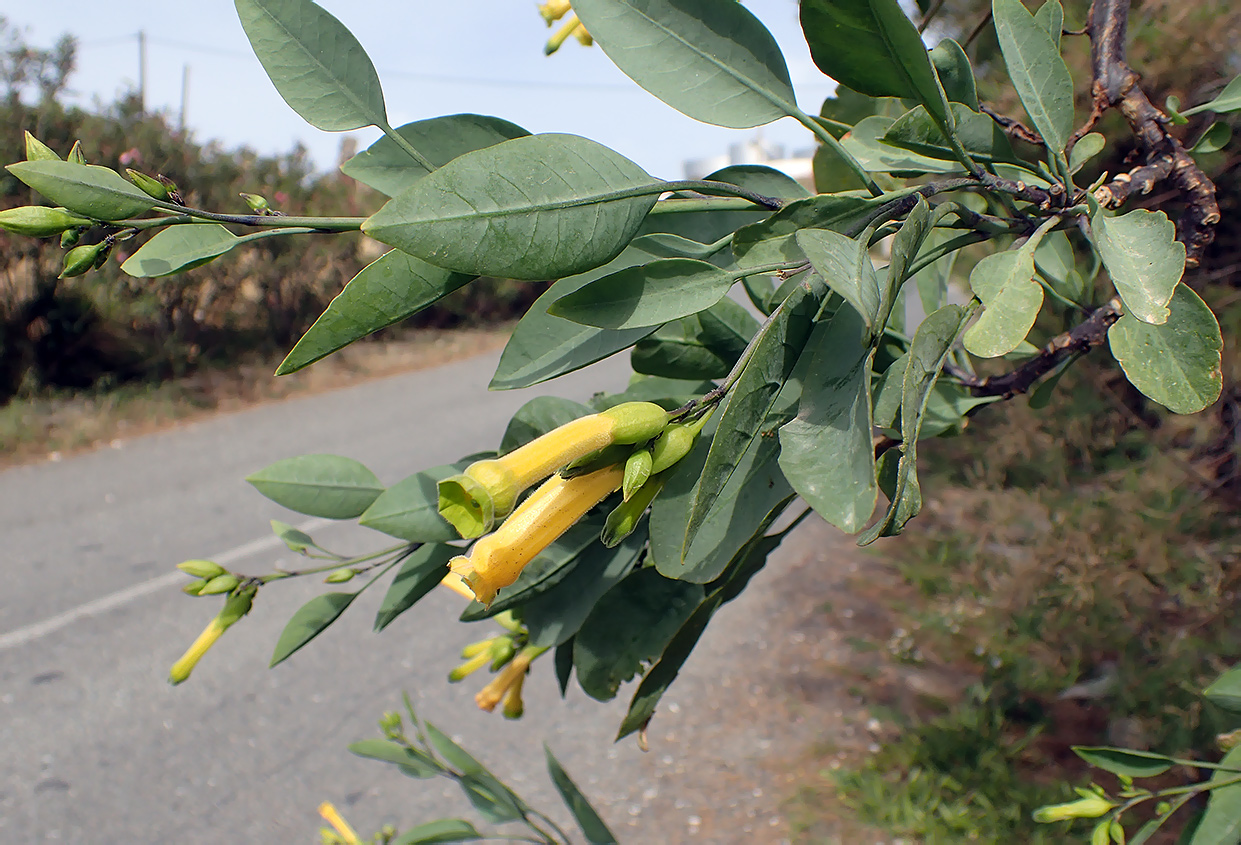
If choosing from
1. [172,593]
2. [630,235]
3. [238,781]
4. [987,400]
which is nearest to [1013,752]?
[987,400]

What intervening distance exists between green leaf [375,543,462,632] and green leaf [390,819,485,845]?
1.65 feet

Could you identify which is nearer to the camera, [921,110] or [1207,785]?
[921,110]

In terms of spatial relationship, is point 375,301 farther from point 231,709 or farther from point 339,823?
point 231,709

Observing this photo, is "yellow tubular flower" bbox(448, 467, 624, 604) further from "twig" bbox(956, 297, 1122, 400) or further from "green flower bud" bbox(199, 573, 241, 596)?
"green flower bud" bbox(199, 573, 241, 596)

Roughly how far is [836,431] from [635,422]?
3.6 inches

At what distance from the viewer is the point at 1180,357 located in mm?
441

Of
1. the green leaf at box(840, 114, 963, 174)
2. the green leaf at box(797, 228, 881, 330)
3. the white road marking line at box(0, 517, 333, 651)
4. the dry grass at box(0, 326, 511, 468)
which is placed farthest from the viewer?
the dry grass at box(0, 326, 511, 468)

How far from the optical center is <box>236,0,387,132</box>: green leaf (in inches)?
17.8

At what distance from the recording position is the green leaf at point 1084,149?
0.55m

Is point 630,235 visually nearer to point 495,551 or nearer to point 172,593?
point 495,551

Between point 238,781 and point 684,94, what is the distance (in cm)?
292

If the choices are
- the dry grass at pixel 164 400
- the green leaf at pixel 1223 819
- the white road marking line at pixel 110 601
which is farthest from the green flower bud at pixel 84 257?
the dry grass at pixel 164 400

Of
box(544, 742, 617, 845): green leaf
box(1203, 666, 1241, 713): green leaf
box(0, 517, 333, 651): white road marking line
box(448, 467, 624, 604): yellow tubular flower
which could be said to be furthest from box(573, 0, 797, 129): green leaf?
box(0, 517, 333, 651): white road marking line

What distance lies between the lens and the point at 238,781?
276cm
